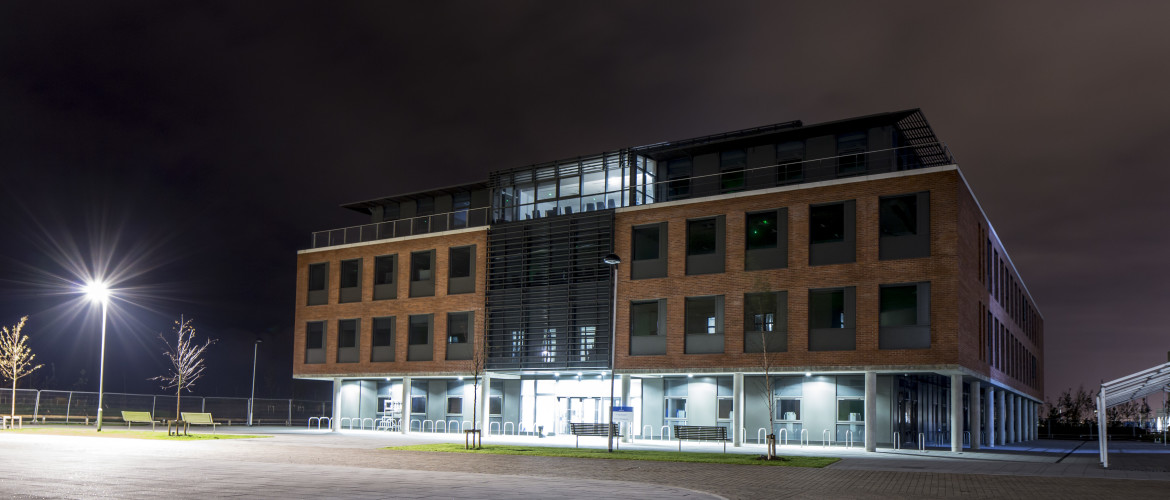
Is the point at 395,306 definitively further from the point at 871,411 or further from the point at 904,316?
the point at 904,316

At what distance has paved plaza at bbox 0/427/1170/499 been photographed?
15.0 meters

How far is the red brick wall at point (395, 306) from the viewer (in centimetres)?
4362

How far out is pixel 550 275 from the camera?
40.9m

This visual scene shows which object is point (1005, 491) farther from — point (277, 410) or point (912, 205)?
point (277, 410)

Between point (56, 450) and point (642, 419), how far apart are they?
22.6 m

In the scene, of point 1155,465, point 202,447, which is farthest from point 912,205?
point 202,447

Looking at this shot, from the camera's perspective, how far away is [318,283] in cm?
4997

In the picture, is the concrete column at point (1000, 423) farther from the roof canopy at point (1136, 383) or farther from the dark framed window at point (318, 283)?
the dark framed window at point (318, 283)

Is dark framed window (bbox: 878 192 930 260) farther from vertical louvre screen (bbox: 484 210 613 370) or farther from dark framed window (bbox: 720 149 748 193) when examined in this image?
vertical louvre screen (bbox: 484 210 613 370)

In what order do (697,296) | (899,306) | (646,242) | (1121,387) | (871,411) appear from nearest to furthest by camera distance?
(1121,387) → (871,411) → (899,306) → (697,296) → (646,242)

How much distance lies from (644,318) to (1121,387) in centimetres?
1772

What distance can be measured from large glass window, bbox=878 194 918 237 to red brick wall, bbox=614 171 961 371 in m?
0.34

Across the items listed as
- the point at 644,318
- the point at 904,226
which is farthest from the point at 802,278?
the point at 644,318

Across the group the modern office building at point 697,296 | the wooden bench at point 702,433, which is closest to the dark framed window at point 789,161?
the modern office building at point 697,296
